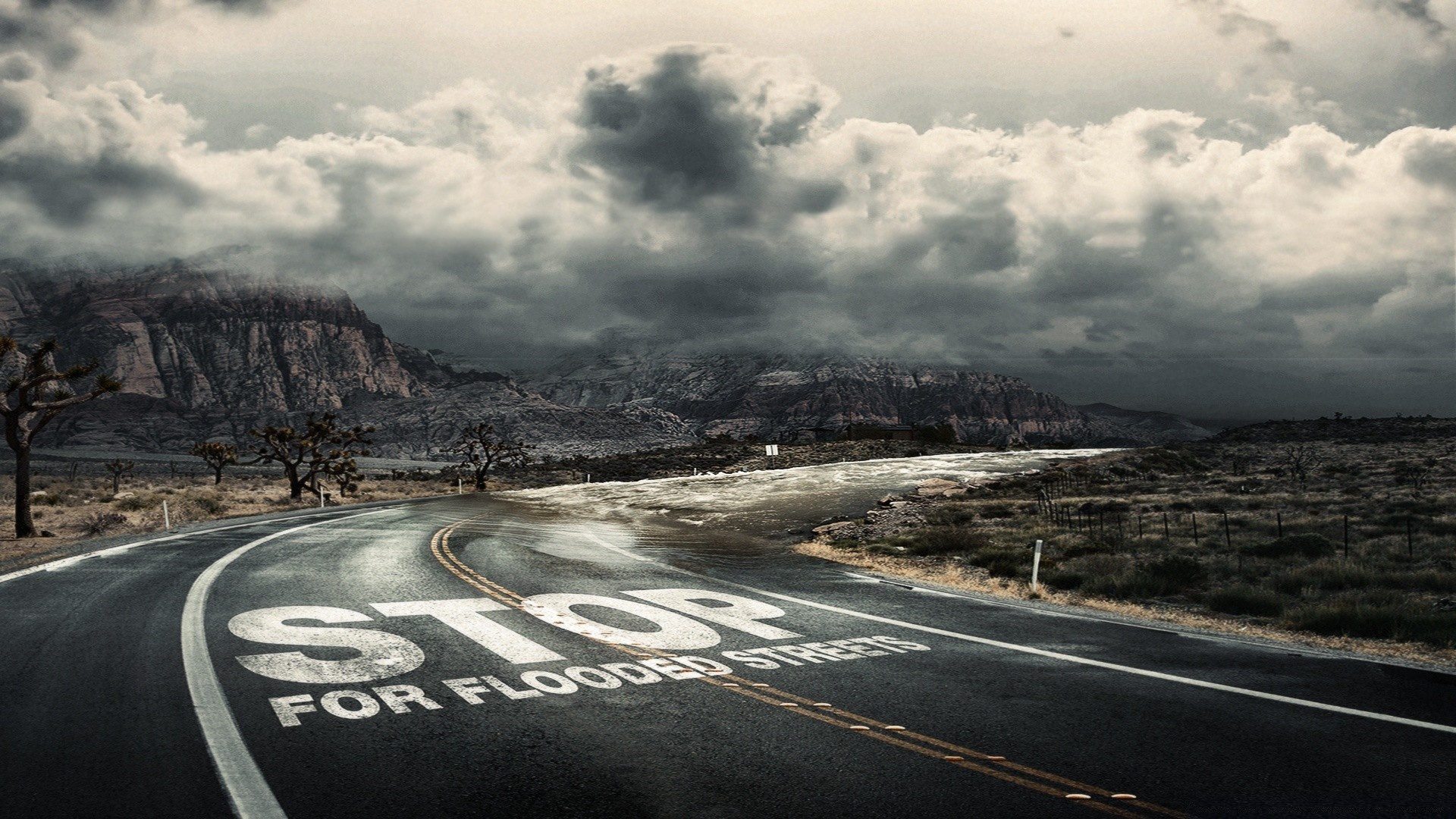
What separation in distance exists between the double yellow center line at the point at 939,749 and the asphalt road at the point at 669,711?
2 centimetres

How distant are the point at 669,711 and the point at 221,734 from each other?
3.40 meters

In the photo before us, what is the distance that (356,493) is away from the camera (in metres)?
67.6

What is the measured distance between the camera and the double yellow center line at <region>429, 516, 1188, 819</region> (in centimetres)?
512

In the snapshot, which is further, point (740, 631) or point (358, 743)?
point (740, 631)

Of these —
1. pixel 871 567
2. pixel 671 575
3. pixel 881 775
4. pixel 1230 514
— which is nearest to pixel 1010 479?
pixel 1230 514

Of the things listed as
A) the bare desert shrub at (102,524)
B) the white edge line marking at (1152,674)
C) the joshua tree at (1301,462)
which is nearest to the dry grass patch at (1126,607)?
the white edge line marking at (1152,674)

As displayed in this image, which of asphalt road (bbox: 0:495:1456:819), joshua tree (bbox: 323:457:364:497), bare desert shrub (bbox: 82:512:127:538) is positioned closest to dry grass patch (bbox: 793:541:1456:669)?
asphalt road (bbox: 0:495:1456:819)

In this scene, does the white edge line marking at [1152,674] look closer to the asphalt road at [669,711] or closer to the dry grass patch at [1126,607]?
the asphalt road at [669,711]

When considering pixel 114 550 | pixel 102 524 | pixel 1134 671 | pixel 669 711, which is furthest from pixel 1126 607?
pixel 102 524

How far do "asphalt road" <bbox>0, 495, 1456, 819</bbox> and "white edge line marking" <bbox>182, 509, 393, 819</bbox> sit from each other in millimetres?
30

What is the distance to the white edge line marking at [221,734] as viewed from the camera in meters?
4.95

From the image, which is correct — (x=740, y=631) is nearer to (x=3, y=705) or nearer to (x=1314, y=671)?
(x=1314, y=671)

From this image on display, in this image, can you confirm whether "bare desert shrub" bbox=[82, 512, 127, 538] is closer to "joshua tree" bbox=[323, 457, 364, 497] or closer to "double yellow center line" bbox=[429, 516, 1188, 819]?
"double yellow center line" bbox=[429, 516, 1188, 819]

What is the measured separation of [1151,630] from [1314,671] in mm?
2458
